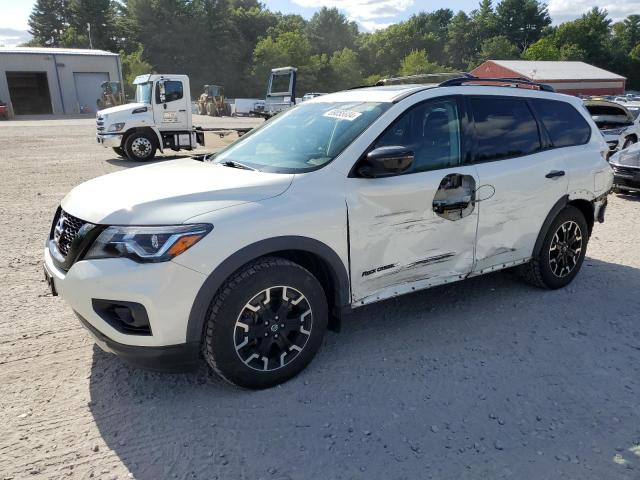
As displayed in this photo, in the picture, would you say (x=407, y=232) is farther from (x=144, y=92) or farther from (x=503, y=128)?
(x=144, y=92)

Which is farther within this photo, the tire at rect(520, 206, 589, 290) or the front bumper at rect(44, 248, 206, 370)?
the tire at rect(520, 206, 589, 290)

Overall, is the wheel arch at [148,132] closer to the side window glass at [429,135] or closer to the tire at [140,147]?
the tire at [140,147]

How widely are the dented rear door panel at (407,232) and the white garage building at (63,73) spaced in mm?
46053

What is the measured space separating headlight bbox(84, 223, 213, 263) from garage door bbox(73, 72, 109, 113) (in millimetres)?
47320

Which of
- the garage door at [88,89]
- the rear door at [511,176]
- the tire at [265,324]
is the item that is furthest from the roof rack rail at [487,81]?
the garage door at [88,89]

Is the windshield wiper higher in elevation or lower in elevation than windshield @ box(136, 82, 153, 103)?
lower

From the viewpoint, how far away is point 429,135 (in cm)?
365

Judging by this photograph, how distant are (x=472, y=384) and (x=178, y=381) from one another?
186cm

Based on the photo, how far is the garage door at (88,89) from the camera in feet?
145

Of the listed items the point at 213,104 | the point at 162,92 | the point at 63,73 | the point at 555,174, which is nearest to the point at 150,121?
the point at 162,92

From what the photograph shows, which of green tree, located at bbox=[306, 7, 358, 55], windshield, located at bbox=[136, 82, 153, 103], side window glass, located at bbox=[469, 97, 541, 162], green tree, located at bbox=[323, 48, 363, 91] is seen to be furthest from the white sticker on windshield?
green tree, located at bbox=[306, 7, 358, 55]

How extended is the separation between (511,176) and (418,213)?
103cm

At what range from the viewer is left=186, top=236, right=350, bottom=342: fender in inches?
107

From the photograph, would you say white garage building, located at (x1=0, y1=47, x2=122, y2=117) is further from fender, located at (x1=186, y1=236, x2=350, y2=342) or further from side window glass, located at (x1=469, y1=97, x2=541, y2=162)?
fender, located at (x1=186, y1=236, x2=350, y2=342)
